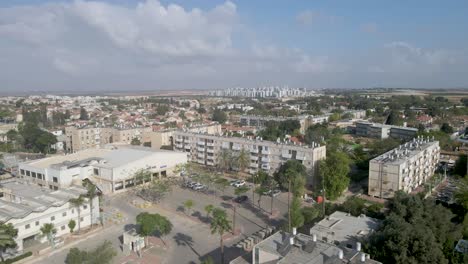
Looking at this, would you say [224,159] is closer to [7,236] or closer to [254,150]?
[254,150]

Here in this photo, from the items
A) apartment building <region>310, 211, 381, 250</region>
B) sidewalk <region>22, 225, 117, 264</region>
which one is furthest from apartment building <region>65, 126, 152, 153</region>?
apartment building <region>310, 211, 381, 250</region>

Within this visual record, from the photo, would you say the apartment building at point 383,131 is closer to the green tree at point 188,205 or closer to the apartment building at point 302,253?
the green tree at point 188,205

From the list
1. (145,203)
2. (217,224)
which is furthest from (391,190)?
(145,203)

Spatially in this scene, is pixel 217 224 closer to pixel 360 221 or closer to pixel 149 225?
A: pixel 149 225

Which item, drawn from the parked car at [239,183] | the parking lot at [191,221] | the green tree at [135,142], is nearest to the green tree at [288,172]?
the parking lot at [191,221]

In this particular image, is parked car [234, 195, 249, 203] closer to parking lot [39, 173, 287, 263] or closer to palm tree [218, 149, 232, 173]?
parking lot [39, 173, 287, 263]

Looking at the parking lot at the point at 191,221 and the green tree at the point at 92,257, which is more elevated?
the green tree at the point at 92,257

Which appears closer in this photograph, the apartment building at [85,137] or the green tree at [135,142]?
the green tree at [135,142]
